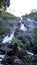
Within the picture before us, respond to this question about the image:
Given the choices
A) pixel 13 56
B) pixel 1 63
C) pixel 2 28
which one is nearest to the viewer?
pixel 1 63

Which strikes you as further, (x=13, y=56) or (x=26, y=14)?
(x=26, y=14)

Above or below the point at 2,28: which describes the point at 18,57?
below

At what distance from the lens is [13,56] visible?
14867mm

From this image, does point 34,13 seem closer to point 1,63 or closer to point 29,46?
point 29,46

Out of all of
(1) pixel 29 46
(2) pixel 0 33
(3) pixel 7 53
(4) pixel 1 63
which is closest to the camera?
(4) pixel 1 63

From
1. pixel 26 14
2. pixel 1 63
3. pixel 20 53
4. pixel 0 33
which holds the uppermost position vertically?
pixel 26 14

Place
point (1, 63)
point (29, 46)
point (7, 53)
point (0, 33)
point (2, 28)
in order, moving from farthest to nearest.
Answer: point (2, 28)
point (0, 33)
point (29, 46)
point (7, 53)
point (1, 63)

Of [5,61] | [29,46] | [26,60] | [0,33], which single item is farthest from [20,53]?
[0,33]

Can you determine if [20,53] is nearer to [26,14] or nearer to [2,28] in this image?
[2,28]

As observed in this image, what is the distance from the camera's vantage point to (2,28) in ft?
99.1

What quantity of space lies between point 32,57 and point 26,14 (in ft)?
95.8

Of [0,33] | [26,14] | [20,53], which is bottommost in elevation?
[20,53]

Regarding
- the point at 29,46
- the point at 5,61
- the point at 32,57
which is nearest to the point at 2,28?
the point at 29,46

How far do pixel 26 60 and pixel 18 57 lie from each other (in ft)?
2.33
